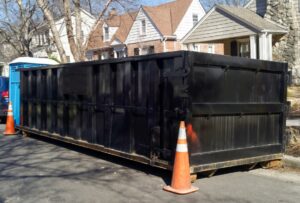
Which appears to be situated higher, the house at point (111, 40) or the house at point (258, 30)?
the house at point (111, 40)

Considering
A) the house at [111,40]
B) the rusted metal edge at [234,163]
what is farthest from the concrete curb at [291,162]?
the house at [111,40]

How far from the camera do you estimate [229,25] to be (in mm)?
20656

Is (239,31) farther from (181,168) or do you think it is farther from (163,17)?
(163,17)

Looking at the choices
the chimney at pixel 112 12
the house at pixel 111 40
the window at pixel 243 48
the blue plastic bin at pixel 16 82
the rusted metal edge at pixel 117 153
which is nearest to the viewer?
the rusted metal edge at pixel 117 153

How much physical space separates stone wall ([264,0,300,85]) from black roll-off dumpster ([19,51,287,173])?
1399 centimetres

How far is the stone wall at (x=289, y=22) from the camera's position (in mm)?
21172

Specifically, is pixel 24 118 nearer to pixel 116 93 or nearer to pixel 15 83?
pixel 15 83

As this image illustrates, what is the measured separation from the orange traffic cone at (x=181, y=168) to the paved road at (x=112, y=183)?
0.15 meters

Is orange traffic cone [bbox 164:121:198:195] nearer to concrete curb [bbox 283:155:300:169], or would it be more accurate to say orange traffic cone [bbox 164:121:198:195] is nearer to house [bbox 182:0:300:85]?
concrete curb [bbox 283:155:300:169]

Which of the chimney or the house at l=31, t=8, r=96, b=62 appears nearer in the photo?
the chimney

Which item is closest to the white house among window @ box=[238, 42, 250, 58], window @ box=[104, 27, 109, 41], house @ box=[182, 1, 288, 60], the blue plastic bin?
window @ box=[104, 27, 109, 41]

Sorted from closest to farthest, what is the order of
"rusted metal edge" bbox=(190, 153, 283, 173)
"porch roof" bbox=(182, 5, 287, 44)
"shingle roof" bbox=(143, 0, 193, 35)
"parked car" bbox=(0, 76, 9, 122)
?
"rusted metal edge" bbox=(190, 153, 283, 173), "parked car" bbox=(0, 76, 9, 122), "porch roof" bbox=(182, 5, 287, 44), "shingle roof" bbox=(143, 0, 193, 35)

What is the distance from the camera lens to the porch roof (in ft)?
64.8

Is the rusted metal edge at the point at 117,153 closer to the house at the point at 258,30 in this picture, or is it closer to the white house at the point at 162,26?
the house at the point at 258,30
